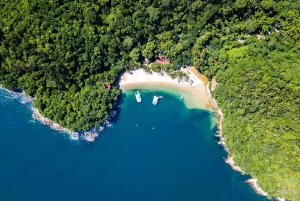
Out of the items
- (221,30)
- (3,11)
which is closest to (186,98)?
(221,30)

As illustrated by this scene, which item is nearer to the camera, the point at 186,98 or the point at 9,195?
the point at 9,195

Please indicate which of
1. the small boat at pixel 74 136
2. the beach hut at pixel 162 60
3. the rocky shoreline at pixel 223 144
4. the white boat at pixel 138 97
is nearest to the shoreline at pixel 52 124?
the small boat at pixel 74 136

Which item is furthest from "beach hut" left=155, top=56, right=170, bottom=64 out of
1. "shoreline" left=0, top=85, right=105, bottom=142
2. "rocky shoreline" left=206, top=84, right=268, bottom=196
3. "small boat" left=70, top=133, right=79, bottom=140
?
"small boat" left=70, top=133, right=79, bottom=140

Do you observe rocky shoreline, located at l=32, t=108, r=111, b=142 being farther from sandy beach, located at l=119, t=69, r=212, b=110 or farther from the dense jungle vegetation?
sandy beach, located at l=119, t=69, r=212, b=110

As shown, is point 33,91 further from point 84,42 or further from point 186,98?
point 186,98

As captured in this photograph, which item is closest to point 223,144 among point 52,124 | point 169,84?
point 169,84
